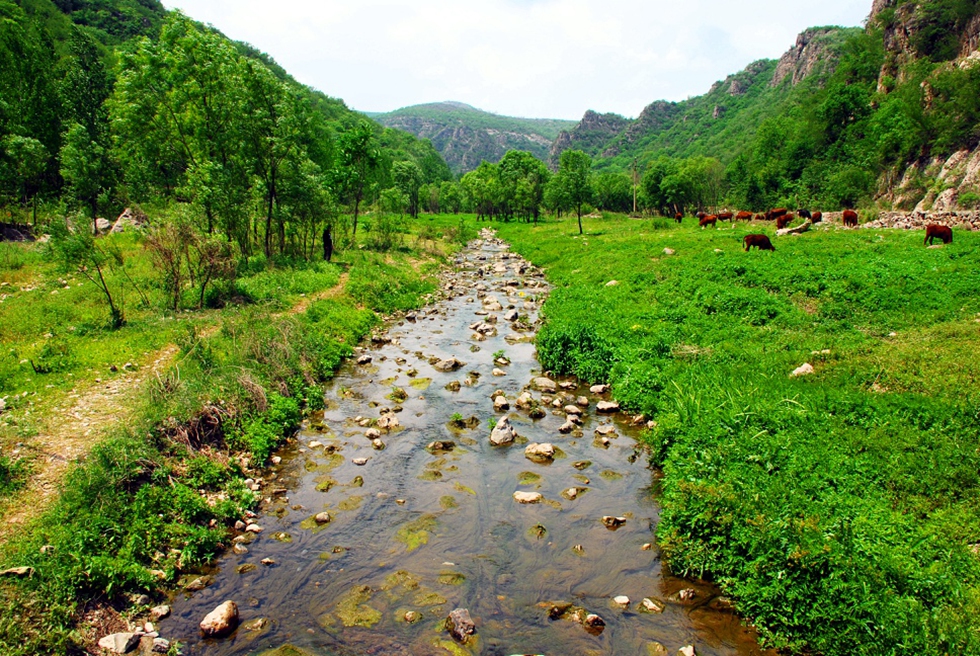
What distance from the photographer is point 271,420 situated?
510 inches

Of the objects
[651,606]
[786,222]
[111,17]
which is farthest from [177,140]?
[111,17]

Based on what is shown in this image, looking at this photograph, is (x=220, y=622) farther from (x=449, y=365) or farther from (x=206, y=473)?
(x=449, y=365)

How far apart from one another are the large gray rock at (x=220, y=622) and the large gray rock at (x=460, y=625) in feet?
10.3

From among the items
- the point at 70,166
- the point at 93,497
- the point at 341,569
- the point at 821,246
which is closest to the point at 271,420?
the point at 93,497

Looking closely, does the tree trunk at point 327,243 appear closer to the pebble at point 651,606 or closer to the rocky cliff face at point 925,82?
the pebble at point 651,606

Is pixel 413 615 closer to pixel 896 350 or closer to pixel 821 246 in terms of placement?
pixel 896 350

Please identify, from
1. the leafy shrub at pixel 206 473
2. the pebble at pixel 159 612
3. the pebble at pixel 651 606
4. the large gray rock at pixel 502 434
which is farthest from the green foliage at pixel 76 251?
the pebble at pixel 651 606

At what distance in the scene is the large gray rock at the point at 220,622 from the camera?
23.4 ft

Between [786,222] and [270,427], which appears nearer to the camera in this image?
[270,427]

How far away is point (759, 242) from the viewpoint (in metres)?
28.2

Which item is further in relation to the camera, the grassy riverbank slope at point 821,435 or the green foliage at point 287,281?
the green foliage at point 287,281

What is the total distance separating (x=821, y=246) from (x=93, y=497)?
1244 inches

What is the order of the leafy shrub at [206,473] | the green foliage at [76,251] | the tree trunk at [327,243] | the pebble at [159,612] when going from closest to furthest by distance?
the pebble at [159,612], the leafy shrub at [206,473], the green foliage at [76,251], the tree trunk at [327,243]

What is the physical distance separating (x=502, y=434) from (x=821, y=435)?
6.96 m
